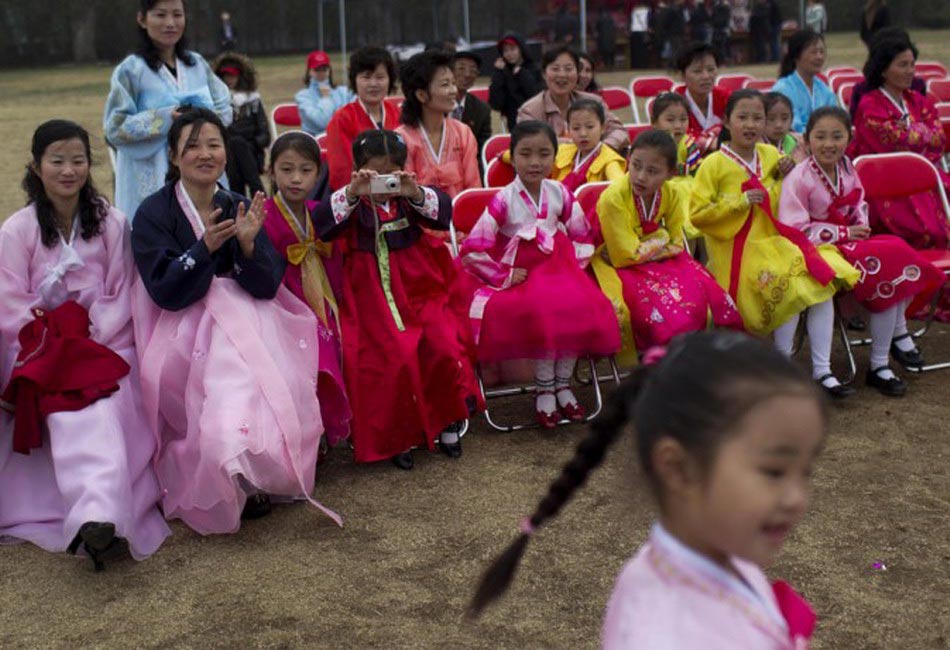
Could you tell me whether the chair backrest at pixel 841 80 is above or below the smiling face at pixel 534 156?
above

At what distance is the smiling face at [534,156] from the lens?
4555 millimetres

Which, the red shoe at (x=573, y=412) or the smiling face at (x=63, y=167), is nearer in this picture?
the smiling face at (x=63, y=167)

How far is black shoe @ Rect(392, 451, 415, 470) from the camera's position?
425 centimetres

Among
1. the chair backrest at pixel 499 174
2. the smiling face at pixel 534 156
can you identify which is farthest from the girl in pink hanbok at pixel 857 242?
the chair backrest at pixel 499 174

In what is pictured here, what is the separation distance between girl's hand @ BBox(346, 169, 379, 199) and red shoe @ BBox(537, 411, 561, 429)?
1.13 metres

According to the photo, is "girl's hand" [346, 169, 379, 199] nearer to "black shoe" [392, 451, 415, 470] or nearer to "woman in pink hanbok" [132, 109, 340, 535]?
"woman in pink hanbok" [132, 109, 340, 535]

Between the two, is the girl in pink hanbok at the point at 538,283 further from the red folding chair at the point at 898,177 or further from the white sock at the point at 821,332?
the red folding chair at the point at 898,177

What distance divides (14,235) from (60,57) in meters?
25.0

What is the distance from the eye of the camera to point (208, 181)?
401 centimetres

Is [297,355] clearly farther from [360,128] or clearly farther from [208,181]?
[360,128]

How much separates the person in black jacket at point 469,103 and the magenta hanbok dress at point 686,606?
540 centimetres

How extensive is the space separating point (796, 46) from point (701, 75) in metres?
1.15

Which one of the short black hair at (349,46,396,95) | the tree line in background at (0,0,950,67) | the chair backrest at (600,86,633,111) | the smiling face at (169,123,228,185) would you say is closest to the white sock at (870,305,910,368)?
the short black hair at (349,46,396,95)

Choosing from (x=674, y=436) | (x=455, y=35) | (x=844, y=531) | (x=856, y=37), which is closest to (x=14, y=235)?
(x=844, y=531)
